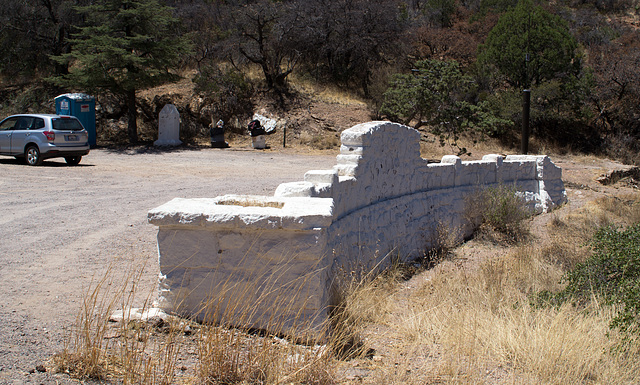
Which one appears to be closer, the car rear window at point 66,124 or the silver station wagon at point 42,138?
the silver station wagon at point 42,138

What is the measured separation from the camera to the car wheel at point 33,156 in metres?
15.0

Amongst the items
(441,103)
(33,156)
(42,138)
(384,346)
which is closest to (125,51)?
(42,138)

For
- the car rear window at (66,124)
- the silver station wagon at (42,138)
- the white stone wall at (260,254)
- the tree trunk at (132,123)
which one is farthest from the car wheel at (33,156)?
the white stone wall at (260,254)

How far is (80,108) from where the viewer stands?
20438mm

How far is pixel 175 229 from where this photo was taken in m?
4.66

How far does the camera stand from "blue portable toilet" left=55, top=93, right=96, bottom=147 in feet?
66.3

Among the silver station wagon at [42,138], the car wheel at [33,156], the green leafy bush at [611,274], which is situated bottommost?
the green leafy bush at [611,274]

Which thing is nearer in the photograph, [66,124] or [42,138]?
[42,138]

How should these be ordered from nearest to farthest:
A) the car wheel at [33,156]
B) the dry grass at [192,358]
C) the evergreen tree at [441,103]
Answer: the dry grass at [192,358], the car wheel at [33,156], the evergreen tree at [441,103]

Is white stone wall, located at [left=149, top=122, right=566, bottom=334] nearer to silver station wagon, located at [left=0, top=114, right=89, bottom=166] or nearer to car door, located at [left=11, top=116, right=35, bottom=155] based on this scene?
silver station wagon, located at [left=0, top=114, right=89, bottom=166]

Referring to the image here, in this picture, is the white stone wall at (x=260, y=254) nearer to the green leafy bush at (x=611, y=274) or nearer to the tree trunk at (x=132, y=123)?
the green leafy bush at (x=611, y=274)

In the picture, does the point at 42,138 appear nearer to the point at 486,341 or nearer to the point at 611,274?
the point at 486,341

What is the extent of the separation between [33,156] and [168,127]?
703 centimetres

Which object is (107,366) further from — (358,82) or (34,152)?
(358,82)
